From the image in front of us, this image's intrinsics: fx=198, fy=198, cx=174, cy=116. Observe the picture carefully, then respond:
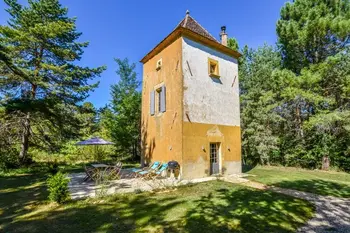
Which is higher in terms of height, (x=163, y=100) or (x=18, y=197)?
(x=163, y=100)

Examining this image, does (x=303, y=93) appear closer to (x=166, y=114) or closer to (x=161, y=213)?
(x=166, y=114)

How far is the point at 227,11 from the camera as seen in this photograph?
14.2 metres

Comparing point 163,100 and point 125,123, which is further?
point 125,123

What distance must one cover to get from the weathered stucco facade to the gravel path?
182 inches

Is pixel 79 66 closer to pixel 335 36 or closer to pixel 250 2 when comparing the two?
pixel 250 2

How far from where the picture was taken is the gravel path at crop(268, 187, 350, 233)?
4.54 meters

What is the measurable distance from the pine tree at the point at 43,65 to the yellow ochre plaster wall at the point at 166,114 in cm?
636

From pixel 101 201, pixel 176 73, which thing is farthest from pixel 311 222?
pixel 176 73

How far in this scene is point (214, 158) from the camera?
11859 millimetres

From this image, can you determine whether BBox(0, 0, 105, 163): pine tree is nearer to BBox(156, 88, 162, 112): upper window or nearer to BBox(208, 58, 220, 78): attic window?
BBox(156, 88, 162, 112): upper window

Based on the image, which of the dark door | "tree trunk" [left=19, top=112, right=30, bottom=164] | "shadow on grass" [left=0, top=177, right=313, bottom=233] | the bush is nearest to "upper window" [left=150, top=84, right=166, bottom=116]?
the dark door

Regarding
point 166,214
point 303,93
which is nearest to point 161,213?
point 166,214

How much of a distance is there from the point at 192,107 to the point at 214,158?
349 cm

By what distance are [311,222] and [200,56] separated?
9.29 metres
